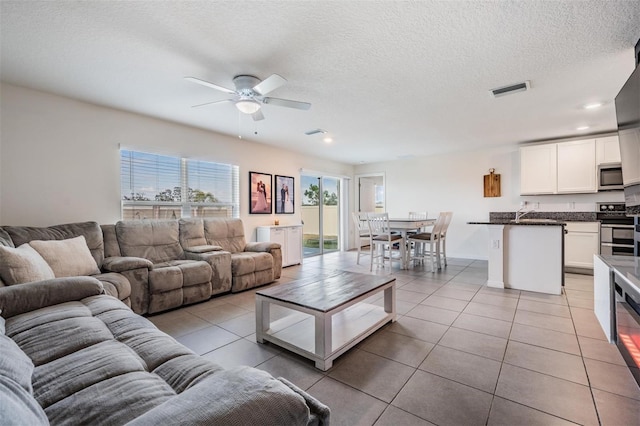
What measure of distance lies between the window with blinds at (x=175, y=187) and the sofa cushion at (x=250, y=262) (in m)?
1.14

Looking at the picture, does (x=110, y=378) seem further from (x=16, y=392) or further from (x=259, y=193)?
(x=259, y=193)

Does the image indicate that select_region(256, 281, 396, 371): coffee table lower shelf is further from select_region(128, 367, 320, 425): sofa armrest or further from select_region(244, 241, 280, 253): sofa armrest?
select_region(244, 241, 280, 253): sofa armrest

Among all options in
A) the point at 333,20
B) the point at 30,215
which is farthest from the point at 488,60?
the point at 30,215

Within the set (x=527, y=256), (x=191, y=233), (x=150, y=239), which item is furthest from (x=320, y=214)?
(x=527, y=256)

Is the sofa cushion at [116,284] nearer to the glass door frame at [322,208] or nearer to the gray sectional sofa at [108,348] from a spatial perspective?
the gray sectional sofa at [108,348]

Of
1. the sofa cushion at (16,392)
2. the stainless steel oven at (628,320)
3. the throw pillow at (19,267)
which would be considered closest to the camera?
the sofa cushion at (16,392)

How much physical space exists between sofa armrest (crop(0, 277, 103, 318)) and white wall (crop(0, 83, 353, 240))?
1784 mm

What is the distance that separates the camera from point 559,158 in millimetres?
4984

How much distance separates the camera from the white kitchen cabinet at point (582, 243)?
14.9 feet

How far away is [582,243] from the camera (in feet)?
15.2

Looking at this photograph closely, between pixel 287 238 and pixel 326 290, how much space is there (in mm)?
3149

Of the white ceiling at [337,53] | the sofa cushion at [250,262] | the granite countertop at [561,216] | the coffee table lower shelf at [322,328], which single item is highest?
the white ceiling at [337,53]

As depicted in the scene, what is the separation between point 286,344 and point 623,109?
3.30m

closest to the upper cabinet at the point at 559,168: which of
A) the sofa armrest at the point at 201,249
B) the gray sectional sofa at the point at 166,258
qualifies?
the gray sectional sofa at the point at 166,258
